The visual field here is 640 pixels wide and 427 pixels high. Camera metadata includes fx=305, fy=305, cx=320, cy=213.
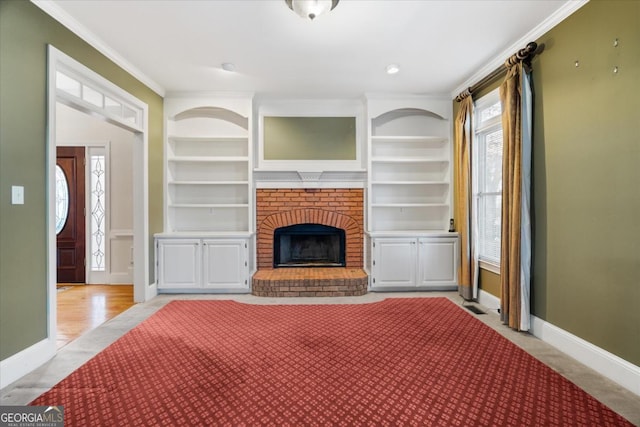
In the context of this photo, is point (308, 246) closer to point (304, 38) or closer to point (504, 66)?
point (304, 38)

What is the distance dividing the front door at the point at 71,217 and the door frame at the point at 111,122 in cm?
158

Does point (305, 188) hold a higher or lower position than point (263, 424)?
higher

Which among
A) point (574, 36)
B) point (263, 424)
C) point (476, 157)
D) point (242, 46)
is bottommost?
point (263, 424)

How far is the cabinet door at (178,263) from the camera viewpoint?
4062 mm

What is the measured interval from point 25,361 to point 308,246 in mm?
3313

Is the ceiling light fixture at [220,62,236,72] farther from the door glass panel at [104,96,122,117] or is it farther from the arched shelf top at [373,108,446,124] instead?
the arched shelf top at [373,108,446,124]

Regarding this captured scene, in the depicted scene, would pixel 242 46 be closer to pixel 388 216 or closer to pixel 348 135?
pixel 348 135

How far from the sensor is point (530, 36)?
2.78 metres

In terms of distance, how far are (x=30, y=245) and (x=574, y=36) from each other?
4.44 meters

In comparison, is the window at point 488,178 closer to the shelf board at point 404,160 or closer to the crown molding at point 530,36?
the crown molding at point 530,36

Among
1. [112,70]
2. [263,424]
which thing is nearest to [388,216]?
[263,424]

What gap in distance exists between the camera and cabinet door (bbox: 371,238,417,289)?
4.18 meters

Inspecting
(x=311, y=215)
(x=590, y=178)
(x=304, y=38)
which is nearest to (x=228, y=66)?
(x=304, y=38)

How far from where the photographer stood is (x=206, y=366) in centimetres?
226
